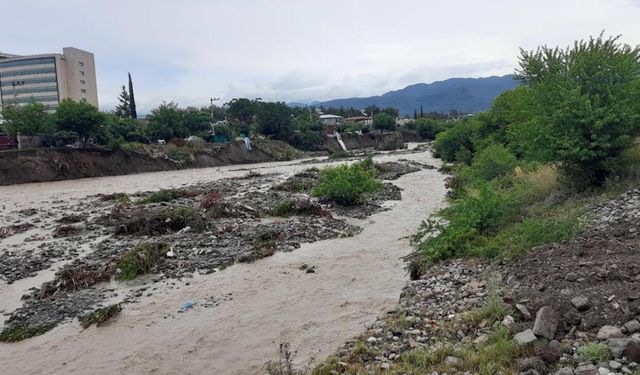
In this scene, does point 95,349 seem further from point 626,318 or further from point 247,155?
point 247,155

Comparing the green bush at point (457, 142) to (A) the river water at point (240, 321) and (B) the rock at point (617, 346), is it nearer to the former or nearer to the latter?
(A) the river water at point (240, 321)

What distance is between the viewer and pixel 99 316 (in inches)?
408

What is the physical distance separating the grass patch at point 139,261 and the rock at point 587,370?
11.8m

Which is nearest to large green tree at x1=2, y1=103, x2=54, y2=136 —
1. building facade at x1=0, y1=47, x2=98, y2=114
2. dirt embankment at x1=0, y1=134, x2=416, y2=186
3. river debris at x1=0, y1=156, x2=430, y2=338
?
dirt embankment at x1=0, y1=134, x2=416, y2=186

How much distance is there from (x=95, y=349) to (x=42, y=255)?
28.4 feet

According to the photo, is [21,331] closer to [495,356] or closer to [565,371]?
[495,356]

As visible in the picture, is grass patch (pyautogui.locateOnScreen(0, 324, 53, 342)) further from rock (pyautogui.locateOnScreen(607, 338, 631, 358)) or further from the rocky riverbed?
rock (pyautogui.locateOnScreen(607, 338, 631, 358))

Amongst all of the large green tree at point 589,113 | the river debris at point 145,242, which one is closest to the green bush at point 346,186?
the river debris at point 145,242

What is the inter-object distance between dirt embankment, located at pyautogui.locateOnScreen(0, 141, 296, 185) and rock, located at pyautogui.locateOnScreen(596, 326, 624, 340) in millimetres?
49784

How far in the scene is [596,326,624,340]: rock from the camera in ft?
19.8

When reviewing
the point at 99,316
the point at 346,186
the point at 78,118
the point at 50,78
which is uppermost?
the point at 50,78

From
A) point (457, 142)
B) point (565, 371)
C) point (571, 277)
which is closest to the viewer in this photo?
point (565, 371)

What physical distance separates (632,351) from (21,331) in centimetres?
1157

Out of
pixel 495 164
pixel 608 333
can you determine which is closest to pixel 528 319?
pixel 608 333
